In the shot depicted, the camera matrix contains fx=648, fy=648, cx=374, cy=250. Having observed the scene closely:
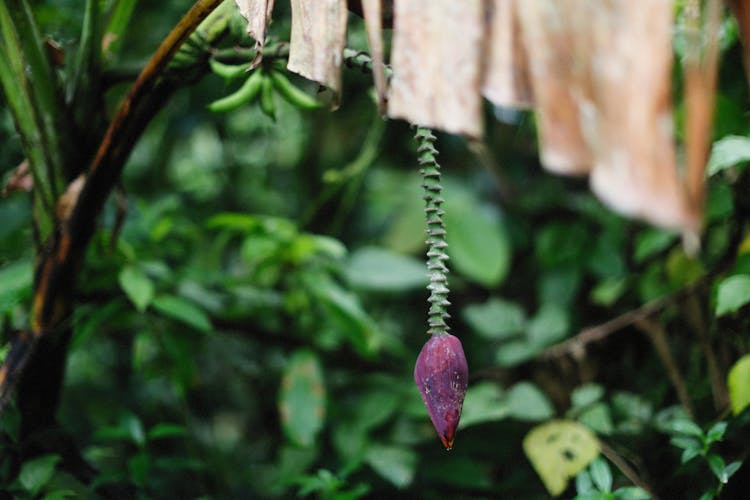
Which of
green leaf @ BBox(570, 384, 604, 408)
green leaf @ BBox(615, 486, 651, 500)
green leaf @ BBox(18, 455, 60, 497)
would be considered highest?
green leaf @ BBox(18, 455, 60, 497)

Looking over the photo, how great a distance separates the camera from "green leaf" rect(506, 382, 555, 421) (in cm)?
98

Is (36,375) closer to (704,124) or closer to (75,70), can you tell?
(75,70)

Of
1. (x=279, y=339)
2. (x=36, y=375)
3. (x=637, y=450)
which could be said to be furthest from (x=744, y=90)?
(x=36, y=375)

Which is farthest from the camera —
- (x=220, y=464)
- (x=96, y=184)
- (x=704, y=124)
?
(x=220, y=464)

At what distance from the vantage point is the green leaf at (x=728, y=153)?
2.36ft

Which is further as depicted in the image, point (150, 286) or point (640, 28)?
point (150, 286)

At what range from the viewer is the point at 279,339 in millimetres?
1202

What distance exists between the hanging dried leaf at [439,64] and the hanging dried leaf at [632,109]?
2.7 inches

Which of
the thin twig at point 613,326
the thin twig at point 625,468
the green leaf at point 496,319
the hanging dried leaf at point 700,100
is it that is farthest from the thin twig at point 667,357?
the hanging dried leaf at point 700,100

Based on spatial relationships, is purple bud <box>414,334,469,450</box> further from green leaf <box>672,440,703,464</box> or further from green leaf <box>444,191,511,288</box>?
green leaf <box>444,191,511,288</box>

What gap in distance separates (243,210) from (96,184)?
94cm

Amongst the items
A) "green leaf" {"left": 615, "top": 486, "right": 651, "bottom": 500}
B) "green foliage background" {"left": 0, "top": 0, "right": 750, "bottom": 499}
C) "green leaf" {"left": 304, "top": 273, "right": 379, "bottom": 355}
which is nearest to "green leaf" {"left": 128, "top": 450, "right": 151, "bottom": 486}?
"green foliage background" {"left": 0, "top": 0, "right": 750, "bottom": 499}

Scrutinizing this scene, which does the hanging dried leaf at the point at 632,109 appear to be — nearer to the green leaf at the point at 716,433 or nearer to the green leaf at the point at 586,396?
the green leaf at the point at 716,433

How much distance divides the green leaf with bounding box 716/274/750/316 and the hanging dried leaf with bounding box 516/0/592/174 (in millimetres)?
450
